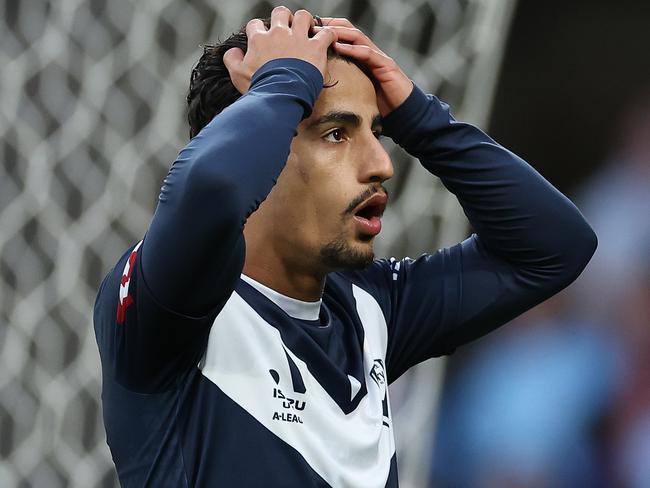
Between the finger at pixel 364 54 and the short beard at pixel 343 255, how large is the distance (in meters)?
0.20

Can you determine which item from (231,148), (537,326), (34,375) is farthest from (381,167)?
(34,375)

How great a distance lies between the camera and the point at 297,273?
1.09 m

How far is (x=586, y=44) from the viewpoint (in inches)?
73.9

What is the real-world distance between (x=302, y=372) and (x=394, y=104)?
1.10 ft

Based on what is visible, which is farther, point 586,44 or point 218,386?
point 586,44

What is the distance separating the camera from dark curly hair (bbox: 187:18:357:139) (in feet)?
3.65

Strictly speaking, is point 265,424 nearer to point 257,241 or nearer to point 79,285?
point 257,241

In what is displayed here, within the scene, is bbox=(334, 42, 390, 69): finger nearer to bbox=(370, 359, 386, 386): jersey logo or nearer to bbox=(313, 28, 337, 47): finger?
bbox=(313, 28, 337, 47): finger

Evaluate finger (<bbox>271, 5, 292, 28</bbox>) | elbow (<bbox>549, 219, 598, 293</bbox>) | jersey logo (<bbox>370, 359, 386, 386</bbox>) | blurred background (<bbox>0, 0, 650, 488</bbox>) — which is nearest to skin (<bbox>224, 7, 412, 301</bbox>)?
finger (<bbox>271, 5, 292, 28</bbox>)

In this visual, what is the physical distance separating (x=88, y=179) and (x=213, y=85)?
808 mm

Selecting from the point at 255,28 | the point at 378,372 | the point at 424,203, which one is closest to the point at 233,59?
the point at 255,28

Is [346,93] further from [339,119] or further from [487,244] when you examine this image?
[487,244]

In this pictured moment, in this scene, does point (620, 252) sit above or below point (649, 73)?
below

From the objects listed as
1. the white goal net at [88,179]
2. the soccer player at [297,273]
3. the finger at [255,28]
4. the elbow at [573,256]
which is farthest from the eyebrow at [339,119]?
the white goal net at [88,179]
